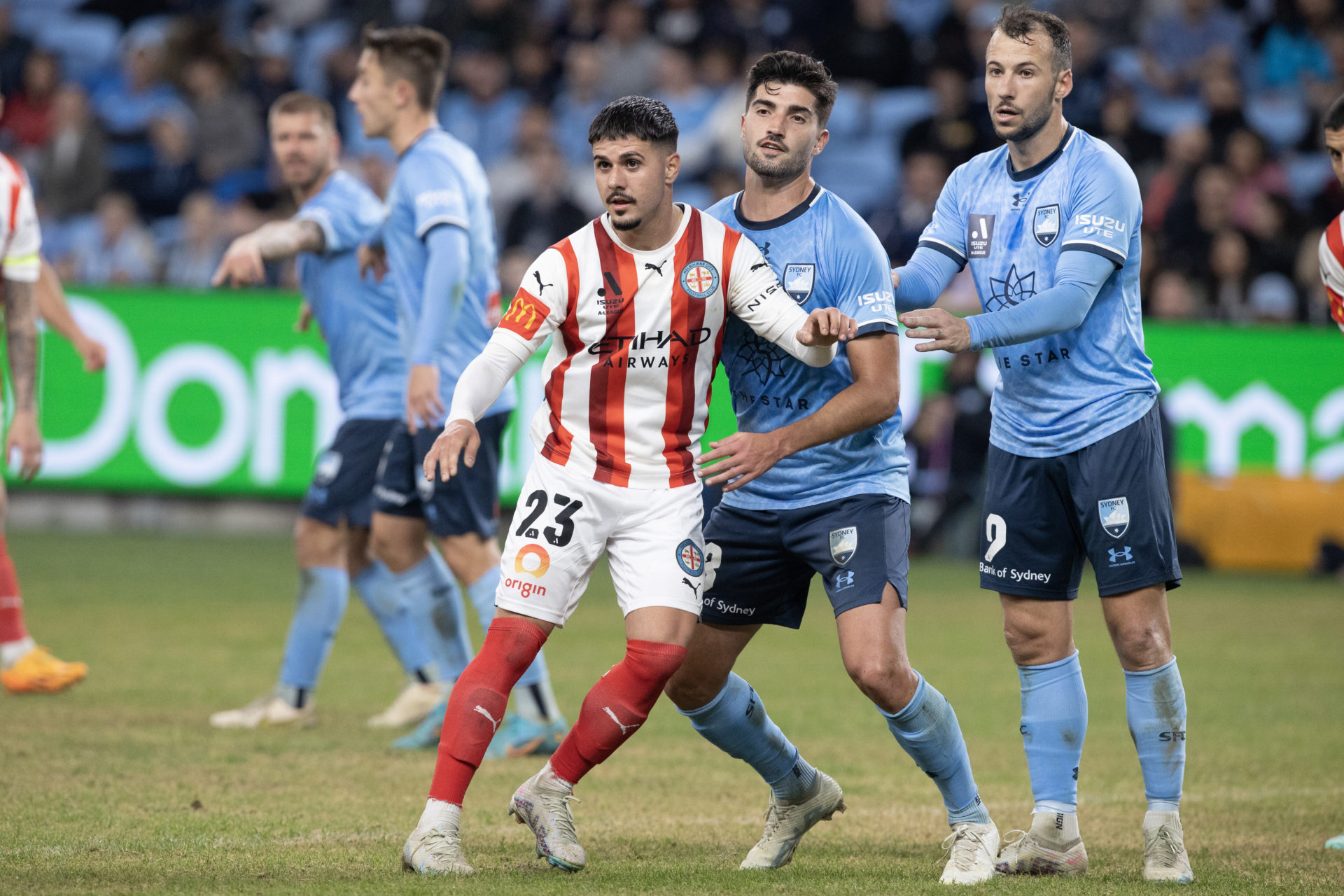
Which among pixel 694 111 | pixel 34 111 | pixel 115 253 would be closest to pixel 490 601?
pixel 115 253

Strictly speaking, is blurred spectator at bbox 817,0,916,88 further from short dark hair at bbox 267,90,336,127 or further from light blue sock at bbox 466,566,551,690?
light blue sock at bbox 466,566,551,690

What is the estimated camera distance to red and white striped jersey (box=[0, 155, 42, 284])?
700 centimetres

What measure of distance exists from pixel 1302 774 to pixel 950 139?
10.2 m

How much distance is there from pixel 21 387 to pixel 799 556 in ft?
Result: 13.5

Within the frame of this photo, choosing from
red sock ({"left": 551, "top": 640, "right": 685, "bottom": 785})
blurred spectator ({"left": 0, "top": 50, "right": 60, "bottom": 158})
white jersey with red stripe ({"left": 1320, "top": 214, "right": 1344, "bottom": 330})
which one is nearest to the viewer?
red sock ({"left": 551, "top": 640, "right": 685, "bottom": 785})

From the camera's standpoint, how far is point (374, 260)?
22.7 ft

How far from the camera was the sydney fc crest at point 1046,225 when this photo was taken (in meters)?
4.75

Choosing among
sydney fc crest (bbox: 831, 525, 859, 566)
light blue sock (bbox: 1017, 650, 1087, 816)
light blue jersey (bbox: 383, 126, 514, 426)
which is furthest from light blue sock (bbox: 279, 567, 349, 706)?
light blue sock (bbox: 1017, 650, 1087, 816)

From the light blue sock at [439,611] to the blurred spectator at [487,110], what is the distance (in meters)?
11.3

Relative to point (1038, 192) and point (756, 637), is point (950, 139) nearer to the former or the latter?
point (756, 637)

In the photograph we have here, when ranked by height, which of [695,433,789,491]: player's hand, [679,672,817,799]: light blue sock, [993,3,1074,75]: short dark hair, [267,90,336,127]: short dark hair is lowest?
[679,672,817,799]: light blue sock

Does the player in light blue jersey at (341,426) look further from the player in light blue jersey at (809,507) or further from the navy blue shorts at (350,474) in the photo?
the player in light blue jersey at (809,507)

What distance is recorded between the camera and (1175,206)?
14.7 meters

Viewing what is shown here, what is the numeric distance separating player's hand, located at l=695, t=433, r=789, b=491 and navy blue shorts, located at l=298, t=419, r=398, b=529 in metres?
3.07
